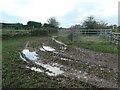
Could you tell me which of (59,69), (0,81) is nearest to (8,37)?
(59,69)

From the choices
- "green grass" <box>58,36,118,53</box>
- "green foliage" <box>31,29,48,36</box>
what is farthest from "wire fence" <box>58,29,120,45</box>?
"green foliage" <box>31,29,48,36</box>

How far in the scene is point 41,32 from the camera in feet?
126

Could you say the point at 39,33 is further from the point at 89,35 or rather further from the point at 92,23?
the point at 89,35

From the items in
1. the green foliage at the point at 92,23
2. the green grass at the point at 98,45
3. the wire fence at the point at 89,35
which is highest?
the green foliage at the point at 92,23

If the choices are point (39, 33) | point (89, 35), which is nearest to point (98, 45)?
point (89, 35)

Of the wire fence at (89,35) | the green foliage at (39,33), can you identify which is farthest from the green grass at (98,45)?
the green foliage at (39,33)

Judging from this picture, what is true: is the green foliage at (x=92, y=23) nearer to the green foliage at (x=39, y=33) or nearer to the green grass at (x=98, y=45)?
the green foliage at (x=39, y=33)

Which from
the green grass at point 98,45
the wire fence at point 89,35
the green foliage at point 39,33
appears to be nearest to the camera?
the green grass at point 98,45

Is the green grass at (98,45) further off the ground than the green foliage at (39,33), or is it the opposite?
the green foliage at (39,33)

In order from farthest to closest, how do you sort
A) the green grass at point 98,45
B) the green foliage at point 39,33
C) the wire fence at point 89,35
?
the green foliage at point 39,33, the wire fence at point 89,35, the green grass at point 98,45

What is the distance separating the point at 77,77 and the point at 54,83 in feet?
4.01

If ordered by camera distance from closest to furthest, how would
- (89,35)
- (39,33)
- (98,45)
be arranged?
(98,45), (89,35), (39,33)

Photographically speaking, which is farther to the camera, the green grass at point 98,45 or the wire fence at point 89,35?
the wire fence at point 89,35

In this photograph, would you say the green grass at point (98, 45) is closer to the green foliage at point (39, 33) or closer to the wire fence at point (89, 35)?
the wire fence at point (89, 35)
